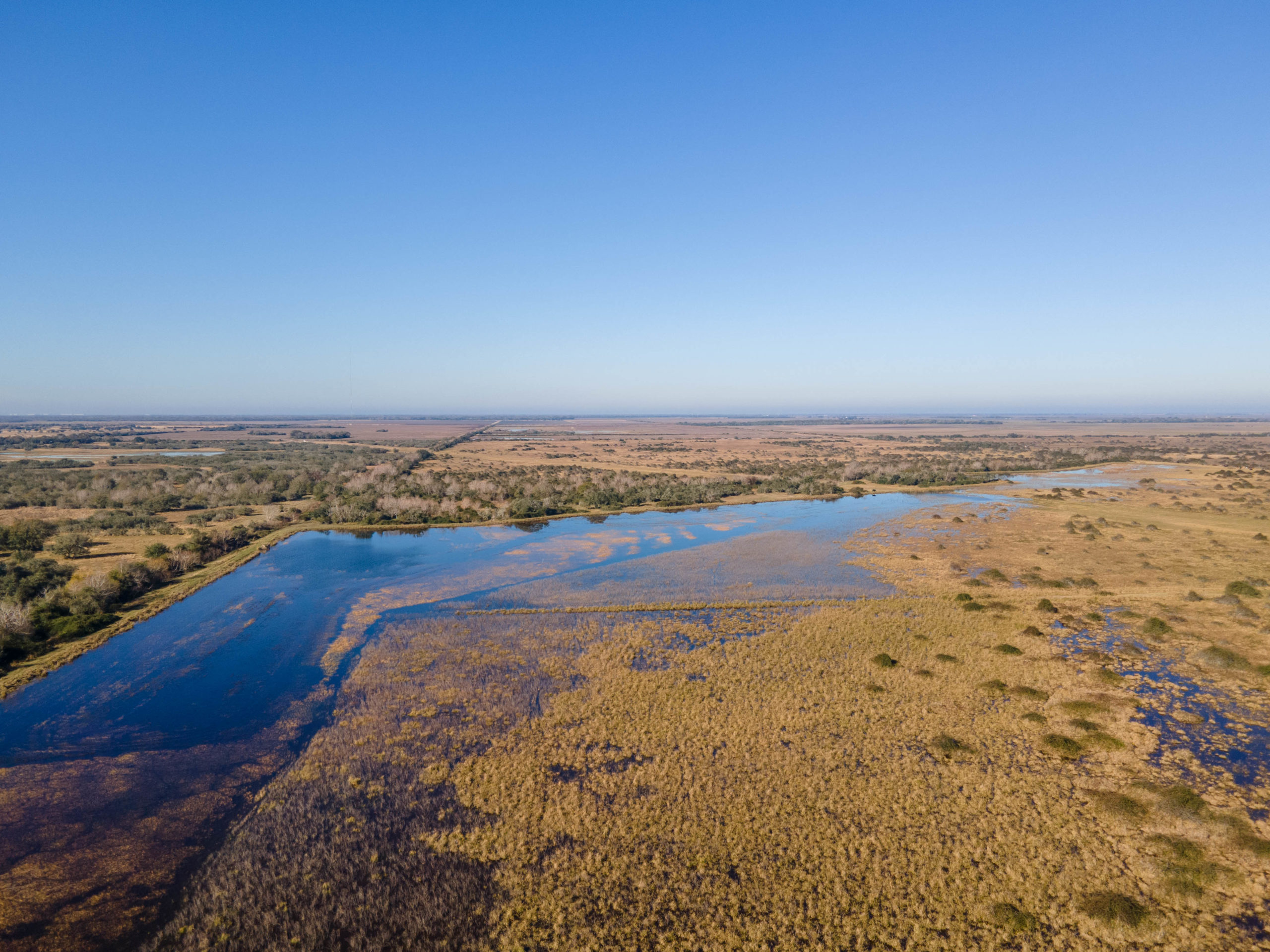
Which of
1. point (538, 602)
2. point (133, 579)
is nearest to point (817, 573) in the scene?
point (538, 602)

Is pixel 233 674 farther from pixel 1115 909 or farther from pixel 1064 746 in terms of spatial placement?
pixel 1064 746

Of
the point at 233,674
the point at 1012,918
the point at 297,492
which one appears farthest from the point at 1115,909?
the point at 297,492

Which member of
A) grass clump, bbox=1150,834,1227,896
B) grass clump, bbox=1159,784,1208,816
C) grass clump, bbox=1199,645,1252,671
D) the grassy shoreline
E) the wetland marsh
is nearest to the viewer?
the wetland marsh

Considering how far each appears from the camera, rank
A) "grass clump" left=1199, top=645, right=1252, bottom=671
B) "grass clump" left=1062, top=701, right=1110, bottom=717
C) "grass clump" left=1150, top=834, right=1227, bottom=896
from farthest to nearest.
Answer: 1. "grass clump" left=1199, top=645, right=1252, bottom=671
2. "grass clump" left=1062, top=701, right=1110, bottom=717
3. "grass clump" left=1150, top=834, right=1227, bottom=896

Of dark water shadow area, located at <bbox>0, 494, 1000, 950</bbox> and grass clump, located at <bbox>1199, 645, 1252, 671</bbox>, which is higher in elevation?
grass clump, located at <bbox>1199, 645, 1252, 671</bbox>

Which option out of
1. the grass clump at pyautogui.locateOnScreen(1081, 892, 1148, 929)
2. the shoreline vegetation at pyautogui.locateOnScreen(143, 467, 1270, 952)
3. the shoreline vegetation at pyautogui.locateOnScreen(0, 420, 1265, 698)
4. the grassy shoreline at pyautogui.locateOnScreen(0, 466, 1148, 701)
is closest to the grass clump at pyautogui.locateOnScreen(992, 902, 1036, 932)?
the shoreline vegetation at pyautogui.locateOnScreen(143, 467, 1270, 952)

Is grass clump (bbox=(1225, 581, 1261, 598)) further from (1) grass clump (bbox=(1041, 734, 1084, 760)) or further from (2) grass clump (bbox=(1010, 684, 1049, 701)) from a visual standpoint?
(1) grass clump (bbox=(1041, 734, 1084, 760))
